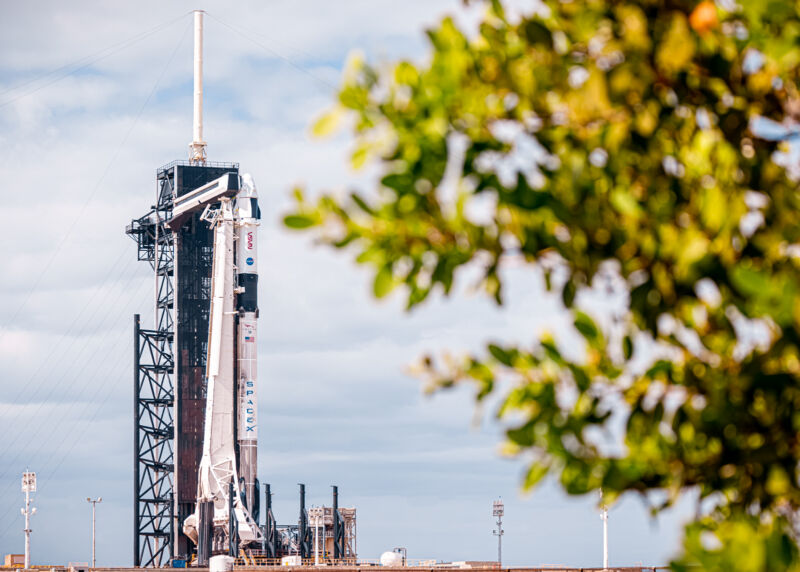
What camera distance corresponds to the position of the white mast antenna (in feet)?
276

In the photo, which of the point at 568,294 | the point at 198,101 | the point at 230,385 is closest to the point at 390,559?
the point at 230,385

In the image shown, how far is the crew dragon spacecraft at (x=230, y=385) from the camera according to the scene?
68625 mm

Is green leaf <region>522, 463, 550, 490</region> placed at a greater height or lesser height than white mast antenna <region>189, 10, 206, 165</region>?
lesser

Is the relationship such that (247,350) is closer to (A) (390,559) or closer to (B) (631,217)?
(A) (390,559)

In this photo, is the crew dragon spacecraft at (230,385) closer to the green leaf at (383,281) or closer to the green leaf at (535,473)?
the green leaf at (383,281)

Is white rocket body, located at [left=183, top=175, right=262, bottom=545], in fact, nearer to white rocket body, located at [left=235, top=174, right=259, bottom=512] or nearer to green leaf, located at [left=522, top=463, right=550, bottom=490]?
white rocket body, located at [left=235, top=174, right=259, bottom=512]

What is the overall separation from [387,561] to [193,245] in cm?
2575

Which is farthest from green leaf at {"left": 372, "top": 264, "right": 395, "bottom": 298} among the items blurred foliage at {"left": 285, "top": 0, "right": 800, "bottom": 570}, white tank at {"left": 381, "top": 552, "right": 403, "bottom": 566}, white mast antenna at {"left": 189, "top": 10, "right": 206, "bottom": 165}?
white mast antenna at {"left": 189, "top": 10, "right": 206, "bottom": 165}

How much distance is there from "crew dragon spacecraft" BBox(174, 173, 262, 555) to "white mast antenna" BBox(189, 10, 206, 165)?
15.3 meters

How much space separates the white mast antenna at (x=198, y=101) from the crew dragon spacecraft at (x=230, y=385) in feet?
50.2

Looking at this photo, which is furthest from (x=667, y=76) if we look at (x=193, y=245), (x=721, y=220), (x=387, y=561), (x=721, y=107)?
(x=193, y=245)

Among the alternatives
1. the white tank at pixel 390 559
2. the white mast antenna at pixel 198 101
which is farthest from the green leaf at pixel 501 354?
the white mast antenna at pixel 198 101

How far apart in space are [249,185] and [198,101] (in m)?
17.0

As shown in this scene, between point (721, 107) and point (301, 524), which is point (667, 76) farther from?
point (301, 524)
